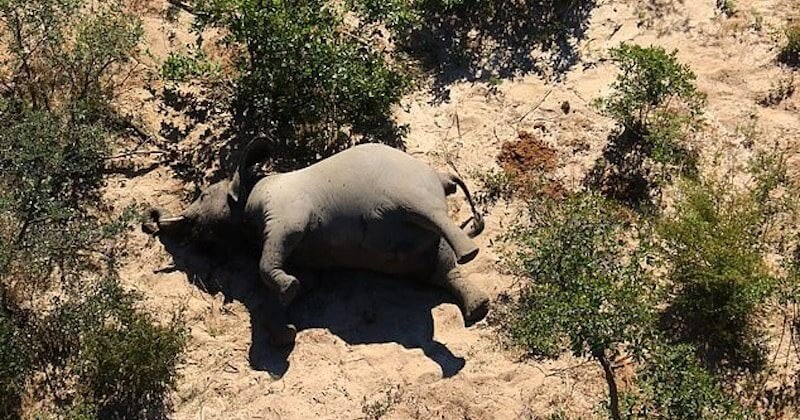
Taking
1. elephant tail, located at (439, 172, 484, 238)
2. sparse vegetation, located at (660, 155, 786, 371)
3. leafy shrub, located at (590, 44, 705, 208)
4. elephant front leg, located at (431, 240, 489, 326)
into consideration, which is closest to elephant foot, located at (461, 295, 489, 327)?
elephant front leg, located at (431, 240, 489, 326)

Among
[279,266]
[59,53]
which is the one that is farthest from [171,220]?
[59,53]

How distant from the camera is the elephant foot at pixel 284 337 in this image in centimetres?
647

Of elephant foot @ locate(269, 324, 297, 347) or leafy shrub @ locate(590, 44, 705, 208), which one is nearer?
elephant foot @ locate(269, 324, 297, 347)

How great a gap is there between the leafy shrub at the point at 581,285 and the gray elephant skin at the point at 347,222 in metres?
0.46

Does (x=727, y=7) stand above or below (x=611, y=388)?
above

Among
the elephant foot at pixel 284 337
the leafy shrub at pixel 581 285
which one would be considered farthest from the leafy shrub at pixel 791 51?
the elephant foot at pixel 284 337

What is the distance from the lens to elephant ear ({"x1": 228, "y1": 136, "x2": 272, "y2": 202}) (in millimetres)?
6840

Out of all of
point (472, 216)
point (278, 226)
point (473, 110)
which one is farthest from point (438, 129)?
point (278, 226)

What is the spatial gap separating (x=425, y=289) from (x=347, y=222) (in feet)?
2.84

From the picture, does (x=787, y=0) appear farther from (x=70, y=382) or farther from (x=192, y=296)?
(x=70, y=382)

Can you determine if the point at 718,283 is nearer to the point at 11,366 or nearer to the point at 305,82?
the point at 305,82

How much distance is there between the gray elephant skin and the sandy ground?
0.24 meters

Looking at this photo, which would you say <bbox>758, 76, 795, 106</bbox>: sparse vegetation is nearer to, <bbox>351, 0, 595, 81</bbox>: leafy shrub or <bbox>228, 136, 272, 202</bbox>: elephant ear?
<bbox>351, 0, 595, 81</bbox>: leafy shrub

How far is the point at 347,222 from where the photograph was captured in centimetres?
660
